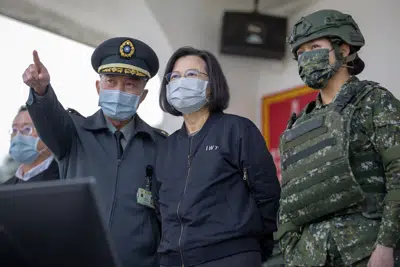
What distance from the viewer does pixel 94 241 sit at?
92 centimetres

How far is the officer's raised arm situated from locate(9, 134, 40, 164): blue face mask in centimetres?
84

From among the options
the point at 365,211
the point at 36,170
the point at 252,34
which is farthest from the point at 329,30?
the point at 252,34

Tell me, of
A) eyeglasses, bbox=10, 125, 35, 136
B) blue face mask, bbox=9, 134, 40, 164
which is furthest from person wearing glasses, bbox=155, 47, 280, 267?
eyeglasses, bbox=10, 125, 35, 136

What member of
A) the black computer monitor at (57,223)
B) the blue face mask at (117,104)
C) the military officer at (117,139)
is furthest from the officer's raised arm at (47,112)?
the black computer monitor at (57,223)

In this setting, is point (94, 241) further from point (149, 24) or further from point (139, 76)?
point (149, 24)

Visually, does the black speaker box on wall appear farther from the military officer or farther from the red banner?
the military officer

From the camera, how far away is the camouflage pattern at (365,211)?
5.31 ft

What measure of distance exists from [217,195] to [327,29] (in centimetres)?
67

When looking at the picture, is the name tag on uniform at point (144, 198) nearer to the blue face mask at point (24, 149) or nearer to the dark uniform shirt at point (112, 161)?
the dark uniform shirt at point (112, 161)

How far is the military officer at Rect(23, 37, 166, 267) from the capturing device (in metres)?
2.16

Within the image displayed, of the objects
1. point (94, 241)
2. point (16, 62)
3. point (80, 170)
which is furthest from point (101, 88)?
point (16, 62)

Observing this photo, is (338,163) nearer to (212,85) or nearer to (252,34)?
(212,85)

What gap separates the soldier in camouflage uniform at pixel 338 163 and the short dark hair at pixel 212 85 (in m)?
0.38

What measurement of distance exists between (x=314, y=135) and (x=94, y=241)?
1.05 meters
